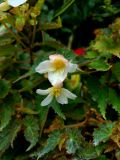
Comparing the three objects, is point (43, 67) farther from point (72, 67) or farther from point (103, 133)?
point (103, 133)

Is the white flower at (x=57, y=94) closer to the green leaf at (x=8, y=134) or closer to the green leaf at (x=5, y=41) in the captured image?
the green leaf at (x=8, y=134)

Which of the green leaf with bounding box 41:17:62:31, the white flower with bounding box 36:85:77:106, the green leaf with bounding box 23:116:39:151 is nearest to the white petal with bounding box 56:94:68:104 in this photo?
the white flower with bounding box 36:85:77:106

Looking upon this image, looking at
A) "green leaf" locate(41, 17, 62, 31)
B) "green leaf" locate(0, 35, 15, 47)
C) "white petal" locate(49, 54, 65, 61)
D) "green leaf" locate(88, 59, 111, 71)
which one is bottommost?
"green leaf" locate(88, 59, 111, 71)

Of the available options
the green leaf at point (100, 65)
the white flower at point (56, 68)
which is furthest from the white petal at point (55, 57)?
the green leaf at point (100, 65)

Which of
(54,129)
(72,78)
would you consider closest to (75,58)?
(72,78)

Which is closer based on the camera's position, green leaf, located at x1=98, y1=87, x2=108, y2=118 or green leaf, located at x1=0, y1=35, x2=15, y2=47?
green leaf, located at x1=98, y1=87, x2=108, y2=118

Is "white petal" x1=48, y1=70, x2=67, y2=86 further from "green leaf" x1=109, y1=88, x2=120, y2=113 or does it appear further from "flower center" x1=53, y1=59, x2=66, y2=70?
"green leaf" x1=109, y1=88, x2=120, y2=113
